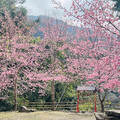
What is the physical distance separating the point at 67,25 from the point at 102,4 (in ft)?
35.5

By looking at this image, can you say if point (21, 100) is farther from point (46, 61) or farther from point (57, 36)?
point (57, 36)

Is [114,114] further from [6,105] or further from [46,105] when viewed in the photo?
[6,105]

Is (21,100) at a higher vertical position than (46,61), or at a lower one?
lower

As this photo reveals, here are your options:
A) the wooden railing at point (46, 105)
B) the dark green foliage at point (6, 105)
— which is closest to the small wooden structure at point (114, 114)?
the wooden railing at point (46, 105)

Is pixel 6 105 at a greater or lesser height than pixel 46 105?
lesser

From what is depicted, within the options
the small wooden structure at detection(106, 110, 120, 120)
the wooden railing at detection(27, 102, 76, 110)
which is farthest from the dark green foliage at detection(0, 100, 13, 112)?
the small wooden structure at detection(106, 110, 120, 120)

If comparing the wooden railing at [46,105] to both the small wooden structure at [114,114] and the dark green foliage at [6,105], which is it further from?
the small wooden structure at [114,114]

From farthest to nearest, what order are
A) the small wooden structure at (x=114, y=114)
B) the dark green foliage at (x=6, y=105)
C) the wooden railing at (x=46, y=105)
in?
the dark green foliage at (x=6, y=105), the wooden railing at (x=46, y=105), the small wooden structure at (x=114, y=114)

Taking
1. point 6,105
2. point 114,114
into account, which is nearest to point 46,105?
point 6,105

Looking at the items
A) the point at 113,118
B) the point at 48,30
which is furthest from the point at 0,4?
the point at 113,118

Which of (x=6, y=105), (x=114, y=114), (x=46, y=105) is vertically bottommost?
(x=6, y=105)

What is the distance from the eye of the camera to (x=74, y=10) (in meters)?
6.11

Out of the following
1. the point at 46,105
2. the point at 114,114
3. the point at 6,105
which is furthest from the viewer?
the point at 6,105

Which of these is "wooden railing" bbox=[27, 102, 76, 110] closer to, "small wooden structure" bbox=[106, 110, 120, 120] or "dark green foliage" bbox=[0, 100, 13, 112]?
"dark green foliage" bbox=[0, 100, 13, 112]
